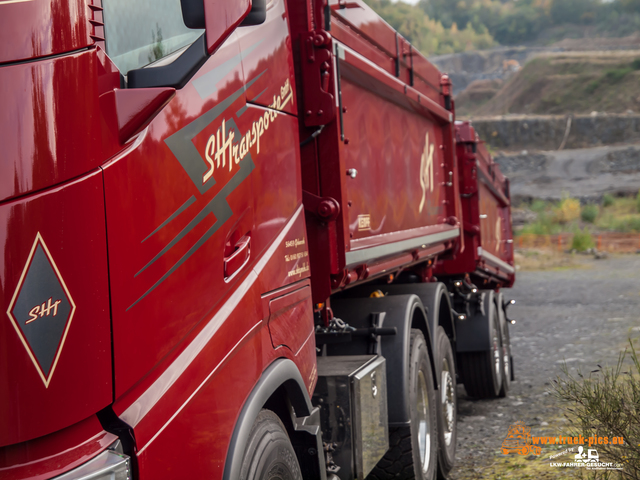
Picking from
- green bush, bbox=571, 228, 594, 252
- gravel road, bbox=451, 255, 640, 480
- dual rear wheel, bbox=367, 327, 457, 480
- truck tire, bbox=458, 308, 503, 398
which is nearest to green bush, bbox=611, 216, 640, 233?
green bush, bbox=571, 228, 594, 252

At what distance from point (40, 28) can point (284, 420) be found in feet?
5.93

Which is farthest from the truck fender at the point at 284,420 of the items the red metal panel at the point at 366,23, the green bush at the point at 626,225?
the green bush at the point at 626,225

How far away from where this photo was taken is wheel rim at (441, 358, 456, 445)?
5.18 metres

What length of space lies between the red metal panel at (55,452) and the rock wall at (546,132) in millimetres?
66847

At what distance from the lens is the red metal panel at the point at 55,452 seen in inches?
63.9

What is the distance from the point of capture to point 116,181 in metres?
1.79

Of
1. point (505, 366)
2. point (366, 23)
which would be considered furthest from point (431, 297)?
point (505, 366)

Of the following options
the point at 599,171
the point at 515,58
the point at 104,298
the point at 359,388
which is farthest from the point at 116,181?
the point at 515,58

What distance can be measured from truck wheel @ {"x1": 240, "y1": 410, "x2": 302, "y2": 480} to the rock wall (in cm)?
6592

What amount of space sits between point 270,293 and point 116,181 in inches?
39.7

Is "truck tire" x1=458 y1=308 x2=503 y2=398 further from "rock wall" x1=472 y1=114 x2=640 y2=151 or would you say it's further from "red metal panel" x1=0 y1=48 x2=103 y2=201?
"rock wall" x1=472 y1=114 x2=640 y2=151

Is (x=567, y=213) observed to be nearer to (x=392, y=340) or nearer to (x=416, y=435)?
(x=416, y=435)

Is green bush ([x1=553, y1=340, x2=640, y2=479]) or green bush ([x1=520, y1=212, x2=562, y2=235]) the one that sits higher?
green bush ([x1=553, y1=340, x2=640, y2=479])

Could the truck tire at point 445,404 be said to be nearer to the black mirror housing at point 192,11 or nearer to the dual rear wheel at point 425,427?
the dual rear wheel at point 425,427
